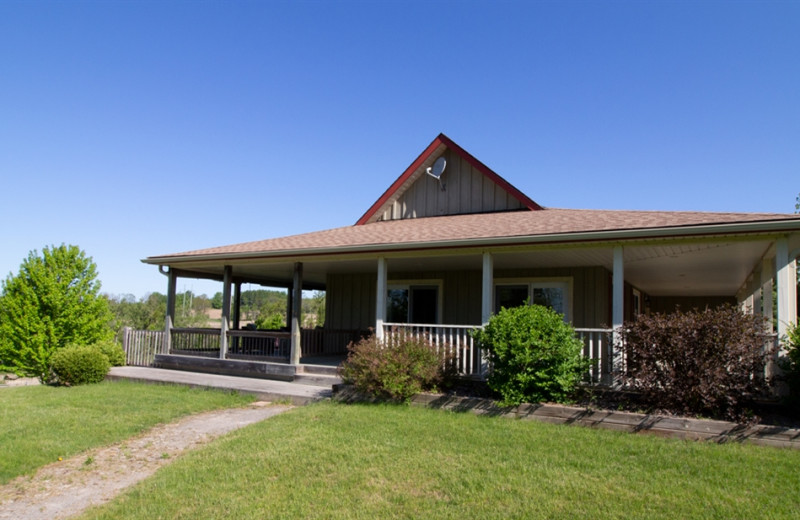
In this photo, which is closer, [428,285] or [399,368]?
[399,368]

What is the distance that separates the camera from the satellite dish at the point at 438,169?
14543 mm

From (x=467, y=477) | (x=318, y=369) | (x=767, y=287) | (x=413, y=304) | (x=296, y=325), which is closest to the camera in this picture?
(x=467, y=477)

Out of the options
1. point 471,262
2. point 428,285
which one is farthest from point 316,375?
point 471,262

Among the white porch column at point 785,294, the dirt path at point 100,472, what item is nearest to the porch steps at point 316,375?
the dirt path at point 100,472

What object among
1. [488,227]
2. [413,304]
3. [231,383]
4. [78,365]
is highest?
[488,227]

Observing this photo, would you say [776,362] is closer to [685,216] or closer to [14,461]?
[685,216]

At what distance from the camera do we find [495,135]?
18625mm

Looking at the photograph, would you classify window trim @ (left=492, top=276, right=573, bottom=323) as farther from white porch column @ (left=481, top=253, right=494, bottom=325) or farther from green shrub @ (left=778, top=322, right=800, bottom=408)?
green shrub @ (left=778, top=322, right=800, bottom=408)

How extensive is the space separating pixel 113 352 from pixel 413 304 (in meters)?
8.35

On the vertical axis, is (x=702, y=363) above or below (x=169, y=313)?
below

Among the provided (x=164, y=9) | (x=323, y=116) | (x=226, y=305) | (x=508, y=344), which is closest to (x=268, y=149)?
(x=323, y=116)

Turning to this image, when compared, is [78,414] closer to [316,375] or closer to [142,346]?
[316,375]

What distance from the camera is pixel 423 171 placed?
14906mm

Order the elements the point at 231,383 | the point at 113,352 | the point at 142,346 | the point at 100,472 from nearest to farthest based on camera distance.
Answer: the point at 100,472 → the point at 231,383 → the point at 113,352 → the point at 142,346
